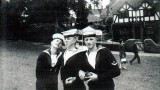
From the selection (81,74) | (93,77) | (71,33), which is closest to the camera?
(93,77)

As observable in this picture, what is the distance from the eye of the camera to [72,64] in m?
5.30

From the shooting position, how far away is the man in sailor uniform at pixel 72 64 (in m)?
5.24

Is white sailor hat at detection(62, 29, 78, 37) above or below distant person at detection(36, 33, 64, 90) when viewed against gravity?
above

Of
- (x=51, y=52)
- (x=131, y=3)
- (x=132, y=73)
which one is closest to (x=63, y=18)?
(x=131, y=3)

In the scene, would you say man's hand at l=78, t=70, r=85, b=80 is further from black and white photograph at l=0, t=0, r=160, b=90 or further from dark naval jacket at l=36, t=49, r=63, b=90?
dark naval jacket at l=36, t=49, r=63, b=90

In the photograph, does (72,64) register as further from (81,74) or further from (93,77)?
(93,77)

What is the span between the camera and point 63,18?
1529 inches

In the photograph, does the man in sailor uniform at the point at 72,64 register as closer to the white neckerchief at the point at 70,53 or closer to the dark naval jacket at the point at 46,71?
the white neckerchief at the point at 70,53

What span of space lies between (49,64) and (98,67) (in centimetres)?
124

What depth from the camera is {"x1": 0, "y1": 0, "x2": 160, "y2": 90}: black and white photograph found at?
495 centimetres

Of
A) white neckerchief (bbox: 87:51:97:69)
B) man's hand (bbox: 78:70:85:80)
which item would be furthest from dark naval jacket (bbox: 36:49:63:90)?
white neckerchief (bbox: 87:51:97:69)

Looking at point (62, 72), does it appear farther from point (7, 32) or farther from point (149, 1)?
point (149, 1)

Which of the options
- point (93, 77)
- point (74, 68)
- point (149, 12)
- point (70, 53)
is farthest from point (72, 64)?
point (149, 12)

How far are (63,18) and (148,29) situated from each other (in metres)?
12.9
